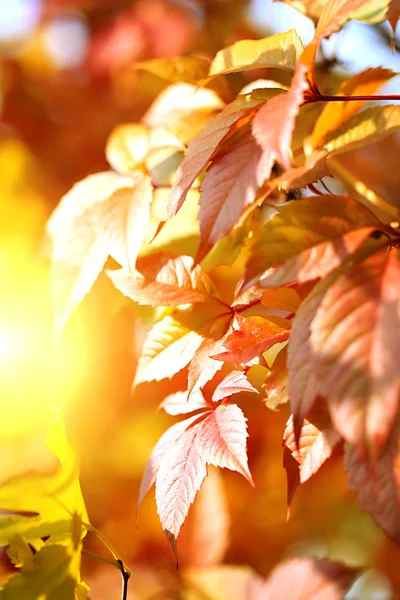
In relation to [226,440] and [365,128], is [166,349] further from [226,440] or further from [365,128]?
[365,128]

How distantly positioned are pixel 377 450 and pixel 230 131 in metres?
0.25

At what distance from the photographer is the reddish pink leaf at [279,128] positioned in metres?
0.32

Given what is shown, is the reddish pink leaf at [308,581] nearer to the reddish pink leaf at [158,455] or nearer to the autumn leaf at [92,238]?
the reddish pink leaf at [158,455]

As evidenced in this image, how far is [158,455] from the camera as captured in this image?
465 millimetres

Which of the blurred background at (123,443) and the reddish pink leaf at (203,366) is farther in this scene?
the blurred background at (123,443)

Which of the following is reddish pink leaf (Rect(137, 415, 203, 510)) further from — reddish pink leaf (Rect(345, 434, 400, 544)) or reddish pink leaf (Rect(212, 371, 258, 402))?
reddish pink leaf (Rect(345, 434, 400, 544))

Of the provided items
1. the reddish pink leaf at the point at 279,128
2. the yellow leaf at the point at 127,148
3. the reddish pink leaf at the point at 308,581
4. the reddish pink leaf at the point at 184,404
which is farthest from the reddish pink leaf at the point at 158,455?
the yellow leaf at the point at 127,148

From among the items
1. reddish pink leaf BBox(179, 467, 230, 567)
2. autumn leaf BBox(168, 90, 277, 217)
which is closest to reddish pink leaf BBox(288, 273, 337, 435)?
autumn leaf BBox(168, 90, 277, 217)

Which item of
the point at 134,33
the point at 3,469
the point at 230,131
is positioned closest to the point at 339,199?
the point at 230,131

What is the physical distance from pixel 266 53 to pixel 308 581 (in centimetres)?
40

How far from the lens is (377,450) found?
0.26m

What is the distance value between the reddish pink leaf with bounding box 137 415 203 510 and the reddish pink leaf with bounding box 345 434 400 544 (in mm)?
197

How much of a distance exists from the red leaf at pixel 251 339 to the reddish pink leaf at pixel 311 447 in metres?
0.06

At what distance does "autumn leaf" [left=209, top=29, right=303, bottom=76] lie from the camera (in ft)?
1.47
